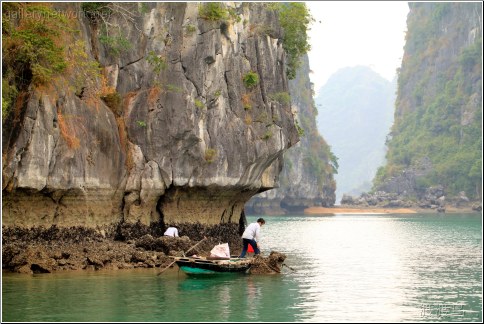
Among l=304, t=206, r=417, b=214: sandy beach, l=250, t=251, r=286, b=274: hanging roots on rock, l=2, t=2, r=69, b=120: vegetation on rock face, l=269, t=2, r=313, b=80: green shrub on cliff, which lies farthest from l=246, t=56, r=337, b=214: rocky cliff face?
l=2, t=2, r=69, b=120: vegetation on rock face

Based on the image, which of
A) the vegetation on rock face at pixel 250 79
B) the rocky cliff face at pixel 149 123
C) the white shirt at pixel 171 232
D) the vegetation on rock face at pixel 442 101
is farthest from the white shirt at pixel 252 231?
the vegetation on rock face at pixel 442 101

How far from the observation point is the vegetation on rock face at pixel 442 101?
3759 inches

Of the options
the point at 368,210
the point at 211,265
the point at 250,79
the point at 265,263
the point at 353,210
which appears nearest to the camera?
the point at 211,265

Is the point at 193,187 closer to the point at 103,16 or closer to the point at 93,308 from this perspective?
the point at 103,16

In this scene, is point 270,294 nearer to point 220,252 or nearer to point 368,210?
point 220,252

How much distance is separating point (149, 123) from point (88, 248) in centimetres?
473

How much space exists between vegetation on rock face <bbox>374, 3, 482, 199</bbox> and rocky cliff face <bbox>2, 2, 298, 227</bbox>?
66.9m

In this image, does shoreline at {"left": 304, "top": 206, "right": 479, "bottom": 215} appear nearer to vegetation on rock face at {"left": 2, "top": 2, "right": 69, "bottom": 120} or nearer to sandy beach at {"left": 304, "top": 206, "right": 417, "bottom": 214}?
sandy beach at {"left": 304, "top": 206, "right": 417, "bottom": 214}

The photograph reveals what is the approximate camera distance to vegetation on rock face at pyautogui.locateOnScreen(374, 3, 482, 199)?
3759 inches

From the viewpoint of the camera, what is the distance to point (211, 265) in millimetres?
21516

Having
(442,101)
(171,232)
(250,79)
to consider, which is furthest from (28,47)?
(442,101)

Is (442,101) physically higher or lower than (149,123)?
higher

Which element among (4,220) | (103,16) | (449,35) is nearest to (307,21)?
(103,16)

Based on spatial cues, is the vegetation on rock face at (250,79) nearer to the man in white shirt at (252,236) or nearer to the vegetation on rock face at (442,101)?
the man in white shirt at (252,236)
